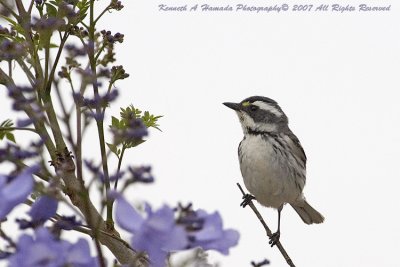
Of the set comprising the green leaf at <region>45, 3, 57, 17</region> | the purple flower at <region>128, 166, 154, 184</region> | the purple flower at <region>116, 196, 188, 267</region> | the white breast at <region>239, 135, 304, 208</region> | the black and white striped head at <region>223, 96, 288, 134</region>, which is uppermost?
the black and white striped head at <region>223, 96, 288, 134</region>

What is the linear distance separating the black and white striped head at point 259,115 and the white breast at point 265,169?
0.49ft

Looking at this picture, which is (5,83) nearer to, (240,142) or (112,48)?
(112,48)

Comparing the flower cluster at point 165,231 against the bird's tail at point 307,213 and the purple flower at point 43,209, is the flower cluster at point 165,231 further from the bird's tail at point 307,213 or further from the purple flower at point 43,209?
the bird's tail at point 307,213

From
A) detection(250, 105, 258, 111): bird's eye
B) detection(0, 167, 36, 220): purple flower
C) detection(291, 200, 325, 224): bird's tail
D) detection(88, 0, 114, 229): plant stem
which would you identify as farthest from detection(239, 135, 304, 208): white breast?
detection(0, 167, 36, 220): purple flower

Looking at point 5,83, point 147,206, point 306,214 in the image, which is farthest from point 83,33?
point 306,214

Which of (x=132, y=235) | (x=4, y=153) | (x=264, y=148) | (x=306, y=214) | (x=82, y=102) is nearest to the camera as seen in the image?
(x=132, y=235)

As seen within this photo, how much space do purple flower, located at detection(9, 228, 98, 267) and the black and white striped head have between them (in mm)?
7109

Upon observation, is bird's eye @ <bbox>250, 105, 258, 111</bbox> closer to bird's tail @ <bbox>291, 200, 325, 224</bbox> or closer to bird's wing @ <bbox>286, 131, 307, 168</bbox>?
bird's wing @ <bbox>286, 131, 307, 168</bbox>

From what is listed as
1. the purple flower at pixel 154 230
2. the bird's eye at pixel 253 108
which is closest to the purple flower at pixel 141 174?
the purple flower at pixel 154 230

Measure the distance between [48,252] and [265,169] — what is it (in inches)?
282

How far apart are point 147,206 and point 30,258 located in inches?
9.8

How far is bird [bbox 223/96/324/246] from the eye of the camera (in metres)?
8.34

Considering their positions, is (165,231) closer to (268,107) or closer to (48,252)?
(48,252)

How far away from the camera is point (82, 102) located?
1672mm
